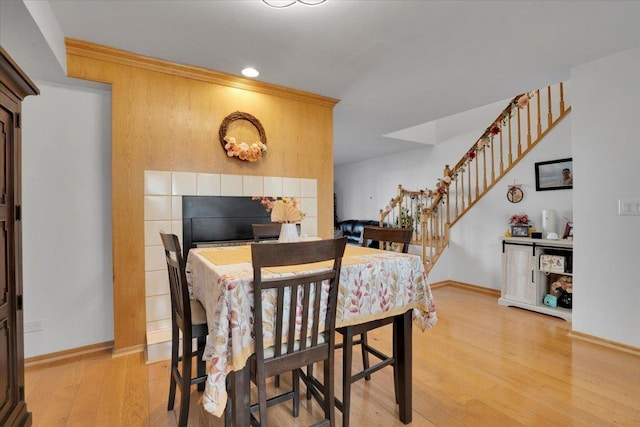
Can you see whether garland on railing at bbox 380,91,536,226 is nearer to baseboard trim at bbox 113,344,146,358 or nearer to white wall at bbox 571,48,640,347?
white wall at bbox 571,48,640,347

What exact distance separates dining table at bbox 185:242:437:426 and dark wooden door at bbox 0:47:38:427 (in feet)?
2.60

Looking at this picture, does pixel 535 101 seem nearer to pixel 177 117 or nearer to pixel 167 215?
pixel 177 117

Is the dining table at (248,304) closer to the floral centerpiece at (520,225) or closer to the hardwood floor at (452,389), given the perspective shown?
the hardwood floor at (452,389)

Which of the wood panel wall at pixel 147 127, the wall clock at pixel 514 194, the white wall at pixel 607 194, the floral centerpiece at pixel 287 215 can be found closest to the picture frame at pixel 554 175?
the wall clock at pixel 514 194

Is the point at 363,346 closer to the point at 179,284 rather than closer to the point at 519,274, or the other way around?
the point at 179,284

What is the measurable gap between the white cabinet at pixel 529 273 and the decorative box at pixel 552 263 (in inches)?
1.0

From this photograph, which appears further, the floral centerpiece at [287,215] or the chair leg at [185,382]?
the floral centerpiece at [287,215]

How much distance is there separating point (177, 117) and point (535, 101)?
4538mm

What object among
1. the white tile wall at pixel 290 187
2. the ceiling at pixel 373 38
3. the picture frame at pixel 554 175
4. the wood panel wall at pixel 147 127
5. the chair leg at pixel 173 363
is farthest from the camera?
the picture frame at pixel 554 175

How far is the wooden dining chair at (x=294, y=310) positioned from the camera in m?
1.21

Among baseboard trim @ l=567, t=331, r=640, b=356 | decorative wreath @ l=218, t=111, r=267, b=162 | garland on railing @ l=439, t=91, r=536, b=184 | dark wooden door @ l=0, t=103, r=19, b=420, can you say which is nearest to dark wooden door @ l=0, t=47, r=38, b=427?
dark wooden door @ l=0, t=103, r=19, b=420

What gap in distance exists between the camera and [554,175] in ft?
13.0

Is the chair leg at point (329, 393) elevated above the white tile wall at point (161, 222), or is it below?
below

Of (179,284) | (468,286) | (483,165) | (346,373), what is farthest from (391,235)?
(483,165)
